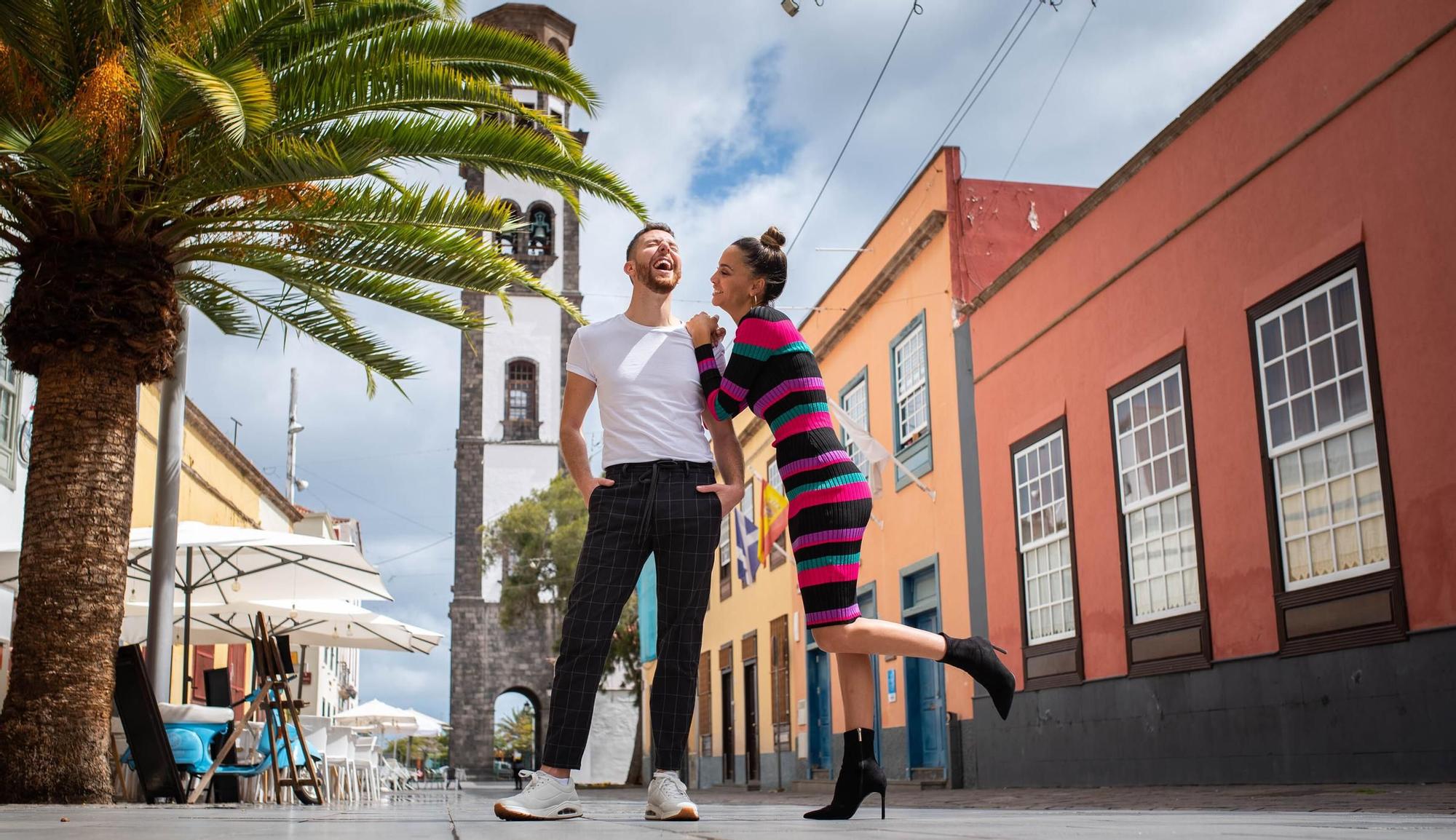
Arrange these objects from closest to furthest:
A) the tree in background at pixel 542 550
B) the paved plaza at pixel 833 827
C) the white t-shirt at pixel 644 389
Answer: the paved plaza at pixel 833 827 < the white t-shirt at pixel 644 389 < the tree in background at pixel 542 550

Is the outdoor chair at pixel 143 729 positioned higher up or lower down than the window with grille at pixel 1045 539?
lower down

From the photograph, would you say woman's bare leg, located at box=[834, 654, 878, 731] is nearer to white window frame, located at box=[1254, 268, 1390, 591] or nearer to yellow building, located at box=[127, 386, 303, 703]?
white window frame, located at box=[1254, 268, 1390, 591]

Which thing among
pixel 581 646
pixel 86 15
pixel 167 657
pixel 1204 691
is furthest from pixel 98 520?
pixel 1204 691

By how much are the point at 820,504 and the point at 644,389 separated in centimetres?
70

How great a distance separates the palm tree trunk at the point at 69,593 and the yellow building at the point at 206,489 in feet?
29.5

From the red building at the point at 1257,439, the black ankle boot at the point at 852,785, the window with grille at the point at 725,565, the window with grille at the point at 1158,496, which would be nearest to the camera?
the black ankle boot at the point at 852,785

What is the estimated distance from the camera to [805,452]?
14.1 ft

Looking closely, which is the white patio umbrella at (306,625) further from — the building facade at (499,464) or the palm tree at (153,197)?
the building facade at (499,464)

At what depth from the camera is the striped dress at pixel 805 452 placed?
4199mm

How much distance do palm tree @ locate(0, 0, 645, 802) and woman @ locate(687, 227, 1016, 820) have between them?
3984 mm

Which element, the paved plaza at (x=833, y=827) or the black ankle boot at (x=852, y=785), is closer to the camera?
the paved plaza at (x=833, y=827)

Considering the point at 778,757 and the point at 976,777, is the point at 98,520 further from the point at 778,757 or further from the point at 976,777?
the point at 778,757

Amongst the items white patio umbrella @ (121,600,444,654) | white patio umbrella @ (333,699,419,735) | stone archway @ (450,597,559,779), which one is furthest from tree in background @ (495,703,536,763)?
white patio umbrella @ (121,600,444,654)

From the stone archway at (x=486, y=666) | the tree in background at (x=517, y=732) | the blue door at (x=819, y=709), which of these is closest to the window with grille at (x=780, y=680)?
the blue door at (x=819, y=709)
